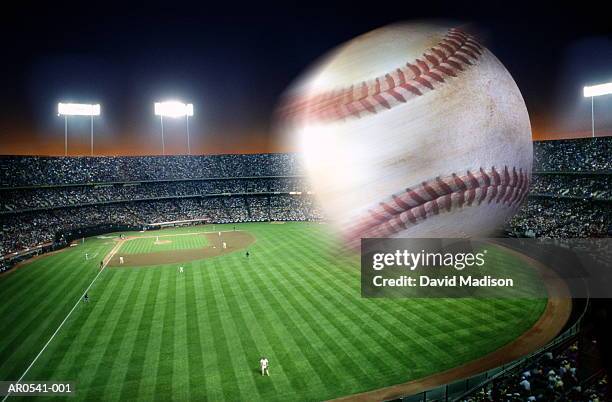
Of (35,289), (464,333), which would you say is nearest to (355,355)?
(464,333)

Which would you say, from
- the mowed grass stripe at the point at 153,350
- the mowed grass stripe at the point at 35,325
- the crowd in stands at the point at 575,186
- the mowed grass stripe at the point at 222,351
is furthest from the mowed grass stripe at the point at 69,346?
the crowd in stands at the point at 575,186

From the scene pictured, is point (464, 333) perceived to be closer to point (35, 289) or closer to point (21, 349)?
point (21, 349)

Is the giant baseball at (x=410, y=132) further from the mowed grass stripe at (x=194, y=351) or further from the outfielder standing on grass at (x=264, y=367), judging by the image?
the mowed grass stripe at (x=194, y=351)

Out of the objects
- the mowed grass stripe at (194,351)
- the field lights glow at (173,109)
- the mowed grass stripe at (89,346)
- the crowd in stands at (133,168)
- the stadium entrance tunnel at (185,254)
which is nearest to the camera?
the mowed grass stripe at (194,351)

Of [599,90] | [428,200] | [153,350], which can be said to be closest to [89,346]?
[153,350]

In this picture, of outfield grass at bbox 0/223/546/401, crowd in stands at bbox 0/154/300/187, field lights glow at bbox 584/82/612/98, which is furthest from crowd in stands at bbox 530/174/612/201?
crowd in stands at bbox 0/154/300/187

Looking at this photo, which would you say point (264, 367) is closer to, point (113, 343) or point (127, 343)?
point (127, 343)
